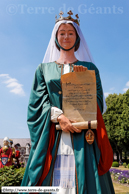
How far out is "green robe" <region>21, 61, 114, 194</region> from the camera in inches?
108

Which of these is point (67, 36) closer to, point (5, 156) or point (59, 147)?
point (59, 147)

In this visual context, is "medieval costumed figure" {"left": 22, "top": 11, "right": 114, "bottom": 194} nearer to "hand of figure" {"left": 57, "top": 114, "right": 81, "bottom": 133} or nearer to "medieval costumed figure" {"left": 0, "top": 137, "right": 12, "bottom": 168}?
"hand of figure" {"left": 57, "top": 114, "right": 81, "bottom": 133}

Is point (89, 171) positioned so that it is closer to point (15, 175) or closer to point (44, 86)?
point (44, 86)

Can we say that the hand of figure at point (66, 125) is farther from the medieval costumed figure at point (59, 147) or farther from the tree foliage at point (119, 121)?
the tree foliage at point (119, 121)

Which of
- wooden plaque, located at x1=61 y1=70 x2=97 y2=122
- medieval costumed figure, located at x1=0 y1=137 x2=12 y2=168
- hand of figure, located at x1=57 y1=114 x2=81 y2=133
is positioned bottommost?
medieval costumed figure, located at x1=0 y1=137 x2=12 y2=168

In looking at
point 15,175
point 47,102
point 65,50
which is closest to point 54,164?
point 47,102

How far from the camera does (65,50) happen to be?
3.59 m

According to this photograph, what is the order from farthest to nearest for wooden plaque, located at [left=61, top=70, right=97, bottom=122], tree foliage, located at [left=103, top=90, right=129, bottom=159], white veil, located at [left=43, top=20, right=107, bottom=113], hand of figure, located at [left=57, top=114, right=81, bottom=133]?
tree foliage, located at [left=103, top=90, right=129, bottom=159], white veil, located at [left=43, top=20, right=107, bottom=113], wooden plaque, located at [left=61, top=70, right=97, bottom=122], hand of figure, located at [left=57, top=114, right=81, bottom=133]

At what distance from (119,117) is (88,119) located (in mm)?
24089

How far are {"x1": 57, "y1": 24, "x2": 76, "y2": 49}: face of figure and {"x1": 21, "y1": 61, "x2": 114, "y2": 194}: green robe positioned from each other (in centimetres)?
45

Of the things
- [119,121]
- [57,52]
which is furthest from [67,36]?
[119,121]

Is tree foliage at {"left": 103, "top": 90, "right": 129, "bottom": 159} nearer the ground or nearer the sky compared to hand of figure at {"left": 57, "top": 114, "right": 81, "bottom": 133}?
nearer the sky

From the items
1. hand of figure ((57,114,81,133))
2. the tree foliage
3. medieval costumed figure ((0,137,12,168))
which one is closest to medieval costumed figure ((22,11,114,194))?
hand of figure ((57,114,81,133))

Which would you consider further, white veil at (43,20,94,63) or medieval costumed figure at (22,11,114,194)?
white veil at (43,20,94,63)
